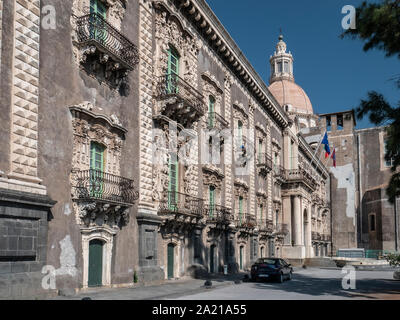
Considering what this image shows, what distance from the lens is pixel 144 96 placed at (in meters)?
21.5

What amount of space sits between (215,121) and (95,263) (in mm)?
14063

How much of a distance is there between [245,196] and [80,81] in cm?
1977

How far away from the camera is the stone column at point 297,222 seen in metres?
46.3

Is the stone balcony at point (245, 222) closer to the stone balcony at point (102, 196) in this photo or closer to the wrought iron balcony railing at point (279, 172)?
the wrought iron balcony railing at point (279, 172)

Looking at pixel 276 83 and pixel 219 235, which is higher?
pixel 276 83

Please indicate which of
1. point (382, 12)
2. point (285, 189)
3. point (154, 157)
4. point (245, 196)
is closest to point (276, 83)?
point (285, 189)

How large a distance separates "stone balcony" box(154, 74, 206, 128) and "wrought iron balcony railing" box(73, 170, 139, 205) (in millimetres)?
4480

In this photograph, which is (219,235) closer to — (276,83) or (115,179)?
(115,179)

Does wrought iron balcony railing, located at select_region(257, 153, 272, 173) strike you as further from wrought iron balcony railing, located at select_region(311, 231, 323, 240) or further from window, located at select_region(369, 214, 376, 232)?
window, located at select_region(369, 214, 376, 232)

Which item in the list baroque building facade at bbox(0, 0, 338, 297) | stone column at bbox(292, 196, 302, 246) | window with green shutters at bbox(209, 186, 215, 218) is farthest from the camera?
stone column at bbox(292, 196, 302, 246)

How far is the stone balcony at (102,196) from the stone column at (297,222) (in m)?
29.7

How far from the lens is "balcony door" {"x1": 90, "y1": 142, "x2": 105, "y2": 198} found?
1697 centimetres

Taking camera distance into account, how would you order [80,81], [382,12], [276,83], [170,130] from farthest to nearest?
1. [276,83]
2. [170,130]
3. [80,81]
4. [382,12]

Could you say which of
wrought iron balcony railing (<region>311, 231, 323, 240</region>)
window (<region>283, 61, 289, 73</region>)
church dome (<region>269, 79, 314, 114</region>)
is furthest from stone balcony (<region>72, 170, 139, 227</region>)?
window (<region>283, 61, 289, 73</region>)
